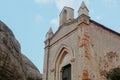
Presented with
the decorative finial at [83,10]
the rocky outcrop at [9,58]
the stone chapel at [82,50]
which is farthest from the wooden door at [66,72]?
the rocky outcrop at [9,58]

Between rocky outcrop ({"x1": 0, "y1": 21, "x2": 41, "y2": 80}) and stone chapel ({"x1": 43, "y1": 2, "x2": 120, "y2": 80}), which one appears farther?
stone chapel ({"x1": 43, "y1": 2, "x2": 120, "y2": 80})

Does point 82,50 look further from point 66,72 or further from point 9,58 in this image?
point 9,58

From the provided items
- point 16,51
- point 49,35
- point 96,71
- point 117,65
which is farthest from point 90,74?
point 16,51

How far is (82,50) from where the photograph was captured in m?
17.1

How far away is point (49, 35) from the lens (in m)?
22.6

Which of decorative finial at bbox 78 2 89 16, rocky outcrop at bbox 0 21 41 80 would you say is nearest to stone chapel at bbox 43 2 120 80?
decorative finial at bbox 78 2 89 16

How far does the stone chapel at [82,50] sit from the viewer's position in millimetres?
17141

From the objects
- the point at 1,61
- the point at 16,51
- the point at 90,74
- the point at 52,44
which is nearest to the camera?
the point at 1,61

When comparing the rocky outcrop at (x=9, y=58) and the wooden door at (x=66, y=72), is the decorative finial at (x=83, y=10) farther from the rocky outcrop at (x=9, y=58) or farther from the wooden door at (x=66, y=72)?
the rocky outcrop at (x=9, y=58)

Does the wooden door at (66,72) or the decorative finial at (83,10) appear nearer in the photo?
the decorative finial at (83,10)

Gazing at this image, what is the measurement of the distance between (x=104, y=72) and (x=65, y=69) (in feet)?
10.4

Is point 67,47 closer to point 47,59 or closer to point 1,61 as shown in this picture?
point 47,59

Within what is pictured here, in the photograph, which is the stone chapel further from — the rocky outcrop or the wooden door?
the rocky outcrop

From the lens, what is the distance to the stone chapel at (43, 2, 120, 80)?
56.2 ft
